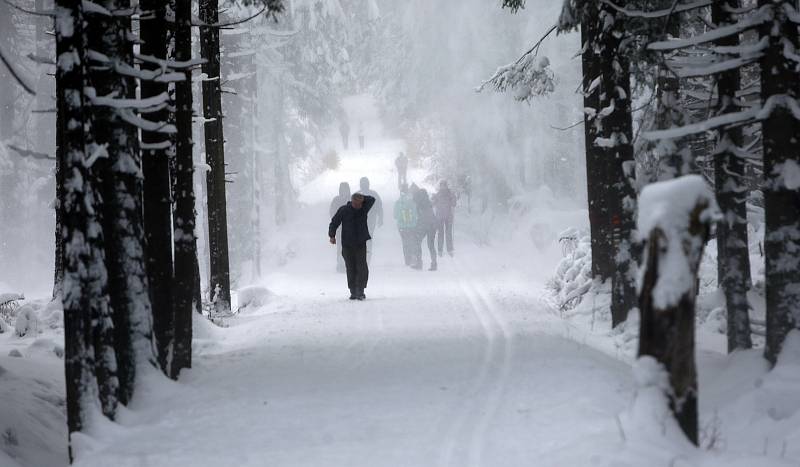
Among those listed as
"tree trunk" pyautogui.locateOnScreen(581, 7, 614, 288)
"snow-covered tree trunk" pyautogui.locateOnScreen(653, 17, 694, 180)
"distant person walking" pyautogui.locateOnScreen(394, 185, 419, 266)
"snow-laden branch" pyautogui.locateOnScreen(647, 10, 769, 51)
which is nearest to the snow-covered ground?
"tree trunk" pyautogui.locateOnScreen(581, 7, 614, 288)

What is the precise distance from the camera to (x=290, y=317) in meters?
12.0

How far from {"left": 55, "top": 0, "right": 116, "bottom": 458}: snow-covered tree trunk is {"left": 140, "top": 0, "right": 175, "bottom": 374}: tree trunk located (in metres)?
1.47

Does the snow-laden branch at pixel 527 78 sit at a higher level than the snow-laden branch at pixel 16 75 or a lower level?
higher

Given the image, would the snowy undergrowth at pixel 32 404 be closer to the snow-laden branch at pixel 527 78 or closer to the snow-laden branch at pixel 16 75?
the snow-laden branch at pixel 16 75

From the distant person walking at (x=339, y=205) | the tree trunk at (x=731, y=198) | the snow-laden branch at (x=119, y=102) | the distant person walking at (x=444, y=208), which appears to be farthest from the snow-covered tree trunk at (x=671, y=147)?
the distant person walking at (x=444, y=208)

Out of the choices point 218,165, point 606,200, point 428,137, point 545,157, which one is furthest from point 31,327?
point 428,137

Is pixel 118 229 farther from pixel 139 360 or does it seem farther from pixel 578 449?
pixel 578 449

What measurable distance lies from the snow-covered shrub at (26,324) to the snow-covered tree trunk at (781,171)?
9.77 meters

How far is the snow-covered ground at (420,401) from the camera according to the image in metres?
4.87

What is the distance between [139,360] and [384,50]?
38.1 metres

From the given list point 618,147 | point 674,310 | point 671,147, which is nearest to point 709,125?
point 618,147

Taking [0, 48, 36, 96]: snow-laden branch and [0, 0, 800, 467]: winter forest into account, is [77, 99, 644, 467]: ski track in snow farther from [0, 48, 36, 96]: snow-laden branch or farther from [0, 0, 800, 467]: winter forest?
[0, 48, 36, 96]: snow-laden branch

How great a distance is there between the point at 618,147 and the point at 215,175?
6.54m

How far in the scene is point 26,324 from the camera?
1074 cm
